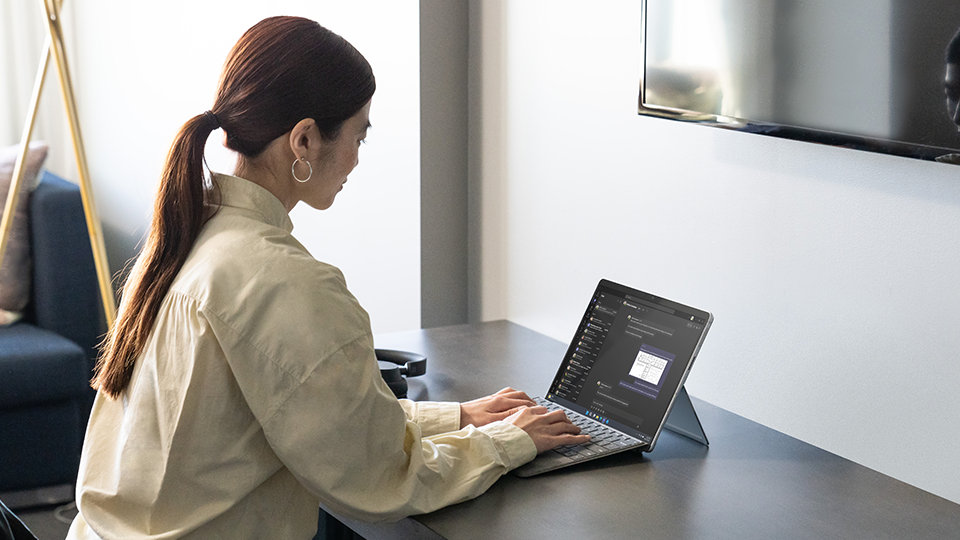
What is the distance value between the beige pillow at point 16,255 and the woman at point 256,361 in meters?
1.93

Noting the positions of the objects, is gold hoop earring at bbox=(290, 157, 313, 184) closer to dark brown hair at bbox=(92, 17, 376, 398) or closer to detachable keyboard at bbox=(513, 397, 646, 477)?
dark brown hair at bbox=(92, 17, 376, 398)

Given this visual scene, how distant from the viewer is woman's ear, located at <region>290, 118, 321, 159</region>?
4.39 ft

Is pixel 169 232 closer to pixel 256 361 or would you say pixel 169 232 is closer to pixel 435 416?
pixel 256 361

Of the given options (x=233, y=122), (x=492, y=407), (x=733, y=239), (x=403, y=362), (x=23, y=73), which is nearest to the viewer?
(x=233, y=122)

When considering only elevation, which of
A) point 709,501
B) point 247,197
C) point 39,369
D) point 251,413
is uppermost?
point 247,197

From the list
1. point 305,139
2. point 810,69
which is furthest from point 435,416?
point 810,69

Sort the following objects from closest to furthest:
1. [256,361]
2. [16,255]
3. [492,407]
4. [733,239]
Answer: [256,361]
[492,407]
[733,239]
[16,255]

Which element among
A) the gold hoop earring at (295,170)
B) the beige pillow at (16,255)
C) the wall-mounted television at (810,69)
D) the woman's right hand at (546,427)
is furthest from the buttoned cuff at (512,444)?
the beige pillow at (16,255)

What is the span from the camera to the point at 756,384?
1.74 metres

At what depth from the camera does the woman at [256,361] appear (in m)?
1.23

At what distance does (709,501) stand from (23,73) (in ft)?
10.5

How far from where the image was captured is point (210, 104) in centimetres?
147

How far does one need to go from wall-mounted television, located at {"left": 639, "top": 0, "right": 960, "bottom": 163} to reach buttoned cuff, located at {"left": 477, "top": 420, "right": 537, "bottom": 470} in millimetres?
547

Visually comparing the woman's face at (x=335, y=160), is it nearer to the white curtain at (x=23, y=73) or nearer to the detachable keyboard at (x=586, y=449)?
the detachable keyboard at (x=586, y=449)
